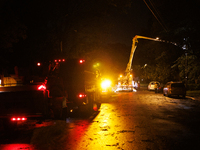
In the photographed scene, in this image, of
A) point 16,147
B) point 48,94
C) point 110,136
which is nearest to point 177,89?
point 48,94

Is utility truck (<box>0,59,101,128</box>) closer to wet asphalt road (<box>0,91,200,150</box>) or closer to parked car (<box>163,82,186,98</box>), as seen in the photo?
wet asphalt road (<box>0,91,200,150</box>)

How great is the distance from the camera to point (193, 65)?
27531 millimetres

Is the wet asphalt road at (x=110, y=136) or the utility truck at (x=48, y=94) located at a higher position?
the utility truck at (x=48, y=94)

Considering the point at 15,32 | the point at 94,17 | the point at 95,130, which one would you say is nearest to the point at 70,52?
the point at 94,17

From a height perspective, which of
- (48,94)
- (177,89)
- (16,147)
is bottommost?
(16,147)

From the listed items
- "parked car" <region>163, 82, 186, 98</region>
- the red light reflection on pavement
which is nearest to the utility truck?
the red light reflection on pavement

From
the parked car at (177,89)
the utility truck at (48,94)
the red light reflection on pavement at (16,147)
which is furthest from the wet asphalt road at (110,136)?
the parked car at (177,89)

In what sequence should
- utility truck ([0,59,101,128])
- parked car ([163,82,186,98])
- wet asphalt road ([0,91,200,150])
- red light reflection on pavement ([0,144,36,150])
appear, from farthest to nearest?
parked car ([163,82,186,98]), utility truck ([0,59,101,128]), wet asphalt road ([0,91,200,150]), red light reflection on pavement ([0,144,36,150])

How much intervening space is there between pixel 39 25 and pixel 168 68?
24.2m

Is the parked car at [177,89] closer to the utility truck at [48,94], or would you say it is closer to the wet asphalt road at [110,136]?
the utility truck at [48,94]

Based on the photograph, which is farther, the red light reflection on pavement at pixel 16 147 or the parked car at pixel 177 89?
the parked car at pixel 177 89

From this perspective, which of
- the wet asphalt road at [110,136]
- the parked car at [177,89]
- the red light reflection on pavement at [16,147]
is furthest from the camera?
the parked car at [177,89]

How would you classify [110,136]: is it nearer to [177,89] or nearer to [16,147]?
[16,147]

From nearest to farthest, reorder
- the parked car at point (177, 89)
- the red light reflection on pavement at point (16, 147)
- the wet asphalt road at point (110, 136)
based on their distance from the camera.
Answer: the red light reflection on pavement at point (16, 147) < the wet asphalt road at point (110, 136) < the parked car at point (177, 89)
